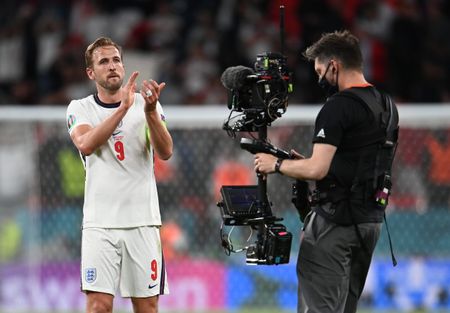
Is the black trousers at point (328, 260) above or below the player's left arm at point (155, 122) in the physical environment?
below

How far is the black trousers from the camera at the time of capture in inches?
259

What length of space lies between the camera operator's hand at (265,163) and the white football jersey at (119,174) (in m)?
0.79

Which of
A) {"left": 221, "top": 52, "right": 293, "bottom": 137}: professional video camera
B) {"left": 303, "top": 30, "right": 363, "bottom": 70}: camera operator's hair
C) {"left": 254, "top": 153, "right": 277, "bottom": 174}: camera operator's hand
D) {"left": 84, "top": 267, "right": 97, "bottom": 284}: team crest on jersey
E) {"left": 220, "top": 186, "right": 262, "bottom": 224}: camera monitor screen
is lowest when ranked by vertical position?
{"left": 84, "top": 267, "right": 97, "bottom": 284}: team crest on jersey

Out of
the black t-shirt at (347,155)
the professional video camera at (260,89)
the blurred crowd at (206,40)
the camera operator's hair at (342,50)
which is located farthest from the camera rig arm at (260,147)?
the blurred crowd at (206,40)

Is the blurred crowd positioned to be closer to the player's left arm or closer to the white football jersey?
the white football jersey

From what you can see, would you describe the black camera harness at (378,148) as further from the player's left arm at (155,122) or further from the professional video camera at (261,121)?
the player's left arm at (155,122)

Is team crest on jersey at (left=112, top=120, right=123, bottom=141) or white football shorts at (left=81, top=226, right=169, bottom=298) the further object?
team crest on jersey at (left=112, top=120, right=123, bottom=141)

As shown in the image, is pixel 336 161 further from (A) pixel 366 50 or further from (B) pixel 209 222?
(A) pixel 366 50

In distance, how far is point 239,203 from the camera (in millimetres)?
6754

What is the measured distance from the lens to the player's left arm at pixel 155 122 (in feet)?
22.2

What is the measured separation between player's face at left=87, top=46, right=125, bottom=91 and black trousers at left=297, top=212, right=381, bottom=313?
149cm

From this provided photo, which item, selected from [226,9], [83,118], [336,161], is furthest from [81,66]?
[336,161]

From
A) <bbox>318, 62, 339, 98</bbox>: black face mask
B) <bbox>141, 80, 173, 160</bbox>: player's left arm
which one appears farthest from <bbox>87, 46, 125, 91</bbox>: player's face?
<bbox>318, 62, 339, 98</bbox>: black face mask

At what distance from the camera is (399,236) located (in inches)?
428
